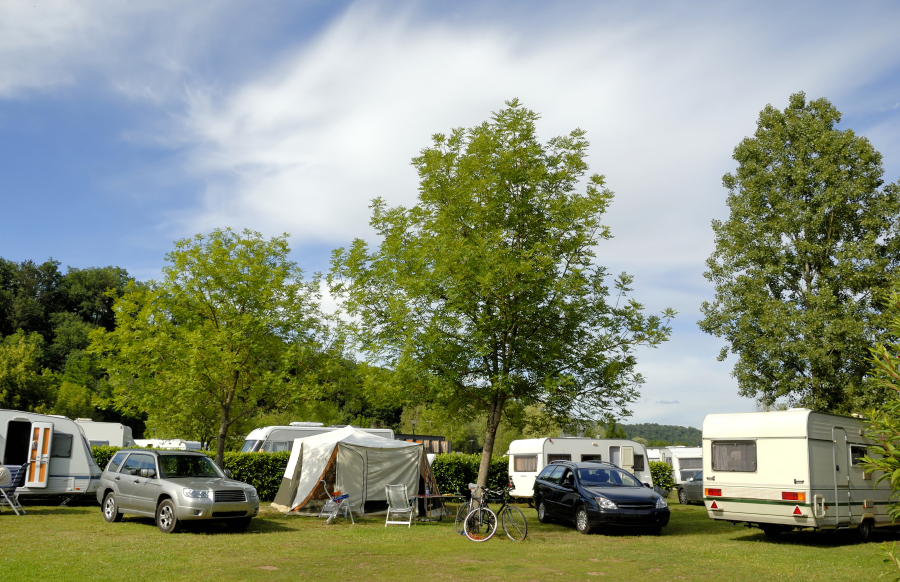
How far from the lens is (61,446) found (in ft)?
58.4

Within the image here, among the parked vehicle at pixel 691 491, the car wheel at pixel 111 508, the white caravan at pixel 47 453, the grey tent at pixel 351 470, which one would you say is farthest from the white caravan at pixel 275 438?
the parked vehicle at pixel 691 491

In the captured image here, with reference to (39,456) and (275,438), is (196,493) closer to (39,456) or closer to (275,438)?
(39,456)

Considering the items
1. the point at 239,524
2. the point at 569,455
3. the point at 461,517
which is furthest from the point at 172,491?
the point at 569,455

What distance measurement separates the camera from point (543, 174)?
53.4 ft

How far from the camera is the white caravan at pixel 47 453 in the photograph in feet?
56.0

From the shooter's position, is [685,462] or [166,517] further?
[685,462]

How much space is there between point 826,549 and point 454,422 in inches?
361

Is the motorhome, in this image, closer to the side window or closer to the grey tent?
the grey tent

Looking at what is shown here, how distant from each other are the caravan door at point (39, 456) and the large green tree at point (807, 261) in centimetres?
2381

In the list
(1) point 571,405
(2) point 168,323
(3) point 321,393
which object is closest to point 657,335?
Result: (1) point 571,405

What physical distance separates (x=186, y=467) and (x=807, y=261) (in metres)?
23.3

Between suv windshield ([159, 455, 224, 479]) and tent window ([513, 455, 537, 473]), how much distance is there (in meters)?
12.1

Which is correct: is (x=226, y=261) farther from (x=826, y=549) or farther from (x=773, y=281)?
(x=773, y=281)

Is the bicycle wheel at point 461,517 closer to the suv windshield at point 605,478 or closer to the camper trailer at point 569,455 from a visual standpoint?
the suv windshield at point 605,478
